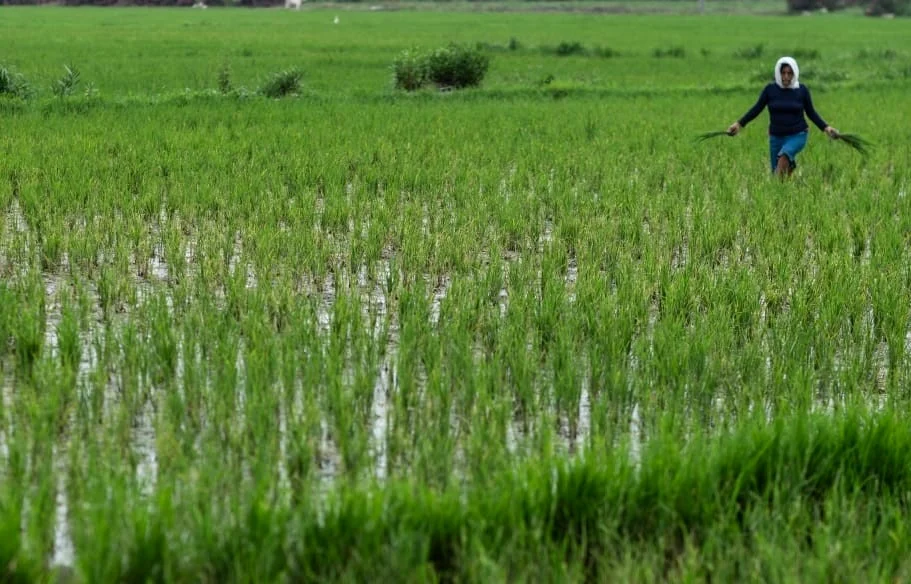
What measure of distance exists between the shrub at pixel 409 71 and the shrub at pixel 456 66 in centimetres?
10

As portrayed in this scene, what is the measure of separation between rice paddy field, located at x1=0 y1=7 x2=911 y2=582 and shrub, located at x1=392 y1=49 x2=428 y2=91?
231 inches

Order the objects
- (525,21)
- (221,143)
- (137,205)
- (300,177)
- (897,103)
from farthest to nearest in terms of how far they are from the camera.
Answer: (525,21) < (897,103) < (221,143) < (300,177) < (137,205)

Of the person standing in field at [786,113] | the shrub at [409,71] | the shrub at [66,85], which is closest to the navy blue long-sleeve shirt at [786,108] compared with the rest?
the person standing in field at [786,113]

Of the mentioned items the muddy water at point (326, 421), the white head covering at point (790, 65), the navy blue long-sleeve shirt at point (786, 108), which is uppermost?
the white head covering at point (790, 65)

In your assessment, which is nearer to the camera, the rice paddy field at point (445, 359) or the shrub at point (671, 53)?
the rice paddy field at point (445, 359)

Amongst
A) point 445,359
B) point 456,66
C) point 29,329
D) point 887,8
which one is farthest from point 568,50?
point 887,8

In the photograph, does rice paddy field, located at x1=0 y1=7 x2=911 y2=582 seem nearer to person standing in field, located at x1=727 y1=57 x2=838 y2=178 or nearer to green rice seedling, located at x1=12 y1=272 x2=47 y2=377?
green rice seedling, located at x1=12 y1=272 x2=47 y2=377

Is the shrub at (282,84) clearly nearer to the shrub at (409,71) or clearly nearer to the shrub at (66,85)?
the shrub at (409,71)

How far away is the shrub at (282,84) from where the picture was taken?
15.5 m

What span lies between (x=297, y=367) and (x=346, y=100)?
37.0 feet

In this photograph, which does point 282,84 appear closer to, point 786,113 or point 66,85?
point 66,85

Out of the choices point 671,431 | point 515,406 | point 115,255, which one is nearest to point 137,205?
point 115,255

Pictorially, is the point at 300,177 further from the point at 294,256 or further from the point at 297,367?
the point at 297,367

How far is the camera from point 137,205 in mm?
7707
